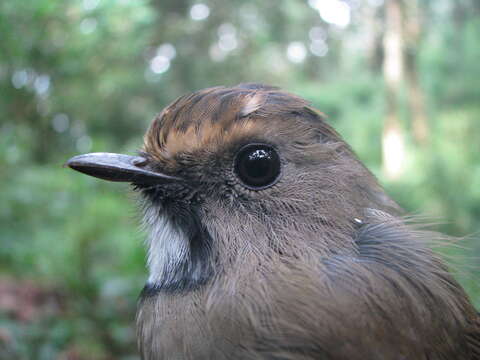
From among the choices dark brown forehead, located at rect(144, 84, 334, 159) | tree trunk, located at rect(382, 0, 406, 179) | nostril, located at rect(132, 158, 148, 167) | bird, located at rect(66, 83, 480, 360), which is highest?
tree trunk, located at rect(382, 0, 406, 179)

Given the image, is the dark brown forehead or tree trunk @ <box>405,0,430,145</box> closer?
the dark brown forehead

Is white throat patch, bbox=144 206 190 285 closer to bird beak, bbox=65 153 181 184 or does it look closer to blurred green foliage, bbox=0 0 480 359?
bird beak, bbox=65 153 181 184

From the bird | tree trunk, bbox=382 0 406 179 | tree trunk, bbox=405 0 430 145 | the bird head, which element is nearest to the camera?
the bird

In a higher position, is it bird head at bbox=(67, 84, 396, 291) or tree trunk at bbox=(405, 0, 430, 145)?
tree trunk at bbox=(405, 0, 430, 145)

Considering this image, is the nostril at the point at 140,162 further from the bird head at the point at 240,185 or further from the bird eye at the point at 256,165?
the bird eye at the point at 256,165

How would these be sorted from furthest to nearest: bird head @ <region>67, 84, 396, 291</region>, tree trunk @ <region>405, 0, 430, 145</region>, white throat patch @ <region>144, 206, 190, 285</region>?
tree trunk @ <region>405, 0, 430, 145</region>, white throat patch @ <region>144, 206, 190, 285</region>, bird head @ <region>67, 84, 396, 291</region>

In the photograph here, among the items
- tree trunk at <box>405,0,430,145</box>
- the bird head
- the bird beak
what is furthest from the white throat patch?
tree trunk at <box>405,0,430,145</box>

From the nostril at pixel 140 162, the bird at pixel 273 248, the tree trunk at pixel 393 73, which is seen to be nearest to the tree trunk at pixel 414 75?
the tree trunk at pixel 393 73

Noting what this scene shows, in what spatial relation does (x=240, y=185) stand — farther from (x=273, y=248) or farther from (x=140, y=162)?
(x=140, y=162)
